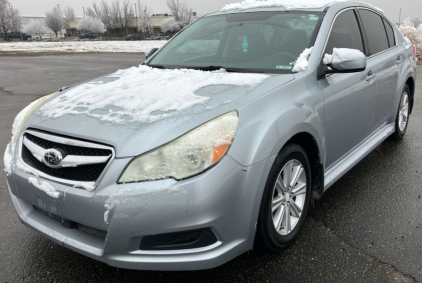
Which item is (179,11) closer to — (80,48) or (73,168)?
(80,48)

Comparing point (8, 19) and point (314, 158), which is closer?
point (314, 158)

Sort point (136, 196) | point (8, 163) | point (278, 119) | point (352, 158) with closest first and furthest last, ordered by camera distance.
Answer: point (136, 196)
point (278, 119)
point (8, 163)
point (352, 158)

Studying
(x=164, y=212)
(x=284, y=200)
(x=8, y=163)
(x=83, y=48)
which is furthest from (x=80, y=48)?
(x=164, y=212)

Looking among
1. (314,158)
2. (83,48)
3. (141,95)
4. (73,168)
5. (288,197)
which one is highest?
(141,95)

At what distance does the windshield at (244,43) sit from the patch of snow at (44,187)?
1.60 metres

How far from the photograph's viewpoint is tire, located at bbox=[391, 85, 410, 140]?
4.33 m

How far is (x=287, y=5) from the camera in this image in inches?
132

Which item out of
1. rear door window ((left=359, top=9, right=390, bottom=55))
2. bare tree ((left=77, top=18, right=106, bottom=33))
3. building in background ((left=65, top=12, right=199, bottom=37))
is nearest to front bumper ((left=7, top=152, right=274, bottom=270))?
rear door window ((left=359, top=9, right=390, bottom=55))

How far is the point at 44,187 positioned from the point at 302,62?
6.24 feet

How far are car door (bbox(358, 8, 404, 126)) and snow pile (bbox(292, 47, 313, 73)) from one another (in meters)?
0.96

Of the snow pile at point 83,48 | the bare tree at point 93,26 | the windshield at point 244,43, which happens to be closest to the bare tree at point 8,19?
the bare tree at point 93,26

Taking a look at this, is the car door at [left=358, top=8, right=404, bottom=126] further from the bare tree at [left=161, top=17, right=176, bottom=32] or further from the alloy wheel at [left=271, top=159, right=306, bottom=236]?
the bare tree at [left=161, top=17, right=176, bottom=32]

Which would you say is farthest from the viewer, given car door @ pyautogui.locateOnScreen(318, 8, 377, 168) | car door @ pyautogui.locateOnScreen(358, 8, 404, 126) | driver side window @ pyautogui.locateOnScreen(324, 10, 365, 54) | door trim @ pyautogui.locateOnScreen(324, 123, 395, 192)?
car door @ pyautogui.locateOnScreen(358, 8, 404, 126)

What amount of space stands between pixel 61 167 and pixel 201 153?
0.77 metres
